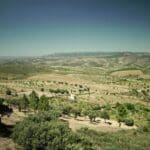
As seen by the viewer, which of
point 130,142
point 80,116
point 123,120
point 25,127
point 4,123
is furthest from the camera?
point 80,116

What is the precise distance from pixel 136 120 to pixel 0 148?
49828mm

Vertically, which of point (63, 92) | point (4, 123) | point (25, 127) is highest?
point (25, 127)

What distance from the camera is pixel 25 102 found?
7106 cm

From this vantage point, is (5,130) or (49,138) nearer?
(49,138)

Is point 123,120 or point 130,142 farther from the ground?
point 130,142

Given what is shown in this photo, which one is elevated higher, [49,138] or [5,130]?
[49,138]

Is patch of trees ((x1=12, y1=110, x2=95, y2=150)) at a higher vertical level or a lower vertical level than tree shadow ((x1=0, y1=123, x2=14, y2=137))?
higher

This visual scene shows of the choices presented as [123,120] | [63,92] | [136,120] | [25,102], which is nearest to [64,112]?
[25,102]

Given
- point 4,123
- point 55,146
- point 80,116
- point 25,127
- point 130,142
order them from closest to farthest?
Result: point 55,146 → point 25,127 → point 130,142 → point 4,123 → point 80,116

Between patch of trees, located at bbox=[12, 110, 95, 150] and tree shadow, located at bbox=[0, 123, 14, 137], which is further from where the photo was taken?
tree shadow, located at bbox=[0, 123, 14, 137]

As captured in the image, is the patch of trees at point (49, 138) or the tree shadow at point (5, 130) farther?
the tree shadow at point (5, 130)

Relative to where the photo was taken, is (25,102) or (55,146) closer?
(55,146)

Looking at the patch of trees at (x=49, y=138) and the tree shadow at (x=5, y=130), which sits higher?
the patch of trees at (x=49, y=138)

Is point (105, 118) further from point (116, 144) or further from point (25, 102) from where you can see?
point (116, 144)
